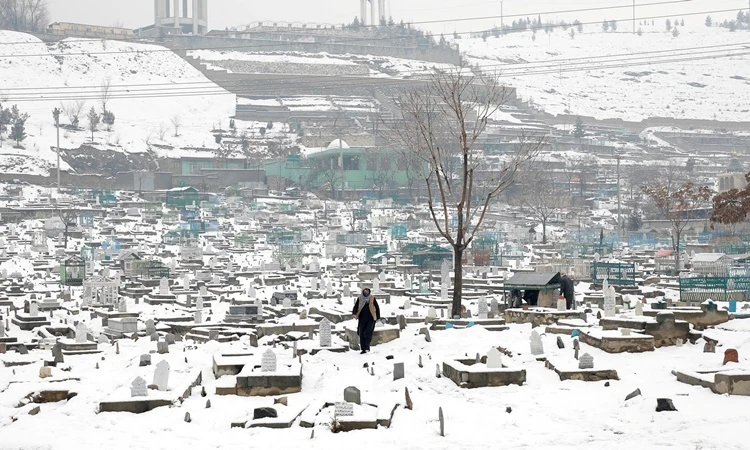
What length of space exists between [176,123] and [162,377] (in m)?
97.7

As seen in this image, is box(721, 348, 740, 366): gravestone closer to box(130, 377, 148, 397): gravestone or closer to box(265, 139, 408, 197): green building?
box(130, 377, 148, 397): gravestone

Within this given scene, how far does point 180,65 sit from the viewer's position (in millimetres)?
137500

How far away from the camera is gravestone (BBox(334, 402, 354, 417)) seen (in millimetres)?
12469

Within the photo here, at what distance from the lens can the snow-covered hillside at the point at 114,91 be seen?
99.4m

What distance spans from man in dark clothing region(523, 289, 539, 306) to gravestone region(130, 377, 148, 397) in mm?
13750

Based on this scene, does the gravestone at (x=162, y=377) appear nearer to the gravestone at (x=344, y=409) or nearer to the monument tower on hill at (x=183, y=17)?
the gravestone at (x=344, y=409)

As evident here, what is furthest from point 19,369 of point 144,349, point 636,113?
point 636,113

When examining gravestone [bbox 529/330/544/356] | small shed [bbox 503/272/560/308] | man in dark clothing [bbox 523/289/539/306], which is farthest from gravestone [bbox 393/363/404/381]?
man in dark clothing [bbox 523/289/539/306]

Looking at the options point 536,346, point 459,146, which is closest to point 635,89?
point 459,146

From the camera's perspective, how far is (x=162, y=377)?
1407 cm

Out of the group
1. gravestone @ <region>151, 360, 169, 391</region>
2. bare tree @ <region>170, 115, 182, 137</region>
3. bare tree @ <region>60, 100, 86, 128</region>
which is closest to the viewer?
gravestone @ <region>151, 360, 169, 391</region>

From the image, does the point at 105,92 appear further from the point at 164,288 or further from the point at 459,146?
the point at 164,288

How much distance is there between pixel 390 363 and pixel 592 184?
7162 cm

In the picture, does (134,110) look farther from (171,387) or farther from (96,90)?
(171,387)
